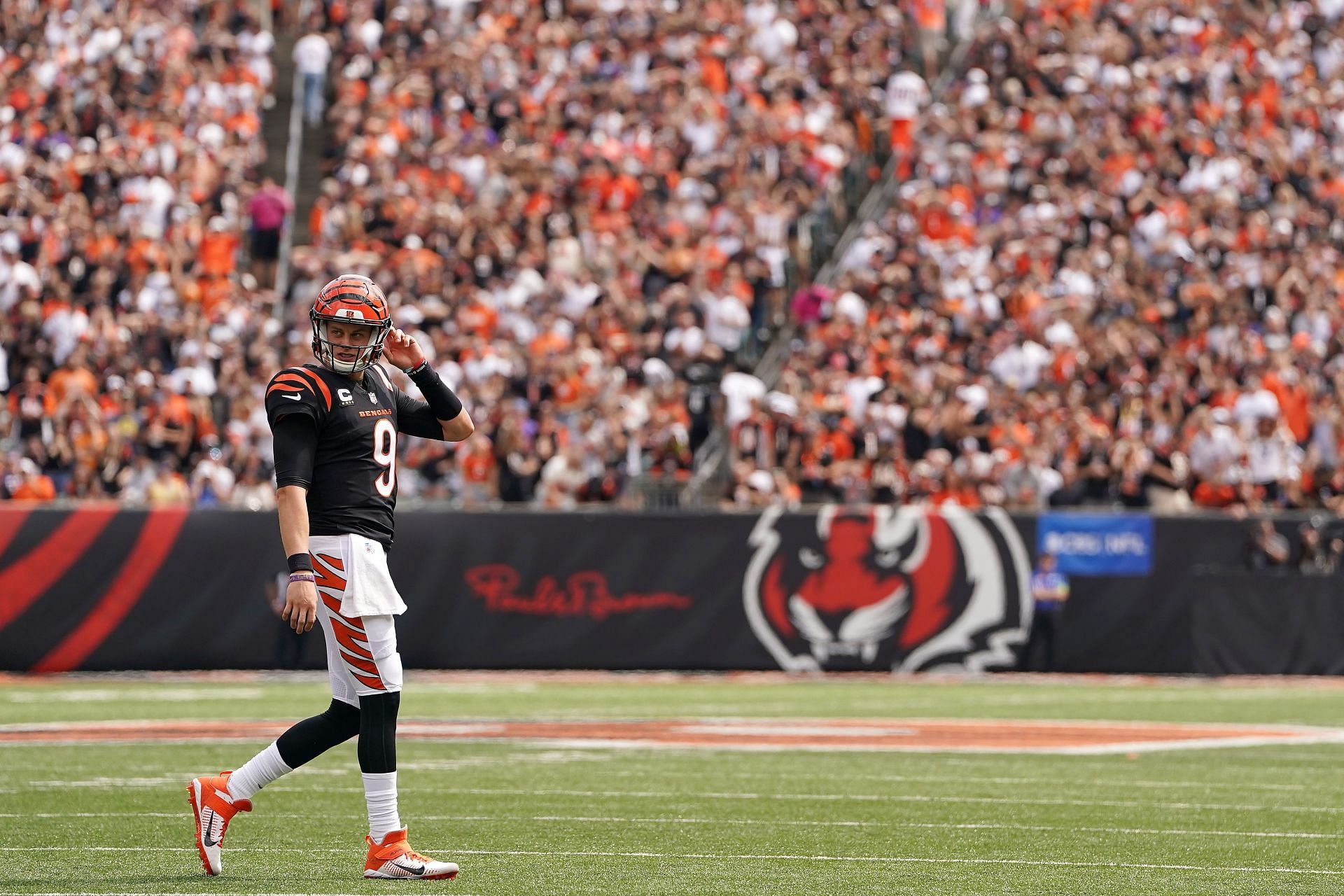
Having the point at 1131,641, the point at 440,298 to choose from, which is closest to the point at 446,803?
the point at 1131,641

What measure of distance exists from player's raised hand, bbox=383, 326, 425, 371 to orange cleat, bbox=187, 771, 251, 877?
162cm

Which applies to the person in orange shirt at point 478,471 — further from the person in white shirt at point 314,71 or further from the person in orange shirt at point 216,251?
the person in white shirt at point 314,71

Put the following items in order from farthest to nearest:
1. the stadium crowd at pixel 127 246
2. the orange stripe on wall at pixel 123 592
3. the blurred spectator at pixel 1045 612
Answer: the stadium crowd at pixel 127 246
the blurred spectator at pixel 1045 612
the orange stripe on wall at pixel 123 592

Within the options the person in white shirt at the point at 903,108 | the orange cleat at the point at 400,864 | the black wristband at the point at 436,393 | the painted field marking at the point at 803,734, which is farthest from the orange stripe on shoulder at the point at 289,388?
the person in white shirt at the point at 903,108

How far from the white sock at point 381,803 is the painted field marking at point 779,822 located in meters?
1.86

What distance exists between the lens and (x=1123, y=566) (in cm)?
2083

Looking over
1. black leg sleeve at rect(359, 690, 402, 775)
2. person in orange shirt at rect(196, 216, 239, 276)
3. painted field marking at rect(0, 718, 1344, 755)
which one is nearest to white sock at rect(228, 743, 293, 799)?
black leg sleeve at rect(359, 690, 402, 775)

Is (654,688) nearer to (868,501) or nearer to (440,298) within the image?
(868,501)

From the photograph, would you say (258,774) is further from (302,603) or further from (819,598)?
(819,598)

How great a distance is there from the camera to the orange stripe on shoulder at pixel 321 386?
24.7 ft

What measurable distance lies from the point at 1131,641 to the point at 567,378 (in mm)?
6393

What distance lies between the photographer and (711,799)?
10.3m

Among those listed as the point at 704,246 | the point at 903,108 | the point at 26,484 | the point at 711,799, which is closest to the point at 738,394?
the point at 704,246

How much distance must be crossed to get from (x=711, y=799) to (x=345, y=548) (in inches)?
133
